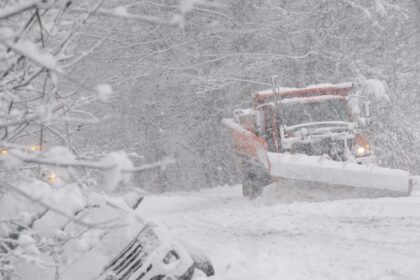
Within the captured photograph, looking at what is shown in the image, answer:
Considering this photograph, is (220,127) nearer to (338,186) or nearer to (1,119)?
(338,186)

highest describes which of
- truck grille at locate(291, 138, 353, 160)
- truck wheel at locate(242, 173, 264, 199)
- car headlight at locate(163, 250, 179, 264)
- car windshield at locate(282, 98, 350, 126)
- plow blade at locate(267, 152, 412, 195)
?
car windshield at locate(282, 98, 350, 126)

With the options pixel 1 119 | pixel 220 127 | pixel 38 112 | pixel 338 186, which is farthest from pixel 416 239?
pixel 220 127

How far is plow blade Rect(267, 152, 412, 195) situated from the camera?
1077 centimetres

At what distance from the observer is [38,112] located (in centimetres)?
251

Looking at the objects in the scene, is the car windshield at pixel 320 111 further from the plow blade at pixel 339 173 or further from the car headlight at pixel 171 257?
the car headlight at pixel 171 257

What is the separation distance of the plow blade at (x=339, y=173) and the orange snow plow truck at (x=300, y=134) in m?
0.02

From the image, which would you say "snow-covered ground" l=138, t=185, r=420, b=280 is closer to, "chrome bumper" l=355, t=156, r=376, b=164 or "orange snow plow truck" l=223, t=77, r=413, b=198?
"orange snow plow truck" l=223, t=77, r=413, b=198

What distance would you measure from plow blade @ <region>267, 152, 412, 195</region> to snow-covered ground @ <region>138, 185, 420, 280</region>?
29cm

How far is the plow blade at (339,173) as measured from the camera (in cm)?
1077

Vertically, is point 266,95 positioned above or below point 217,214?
above

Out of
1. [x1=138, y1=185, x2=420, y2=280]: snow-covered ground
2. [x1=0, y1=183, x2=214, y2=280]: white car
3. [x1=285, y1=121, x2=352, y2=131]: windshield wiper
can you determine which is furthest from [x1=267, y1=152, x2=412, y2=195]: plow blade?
[x1=0, y1=183, x2=214, y2=280]: white car

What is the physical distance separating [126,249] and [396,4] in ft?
52.3

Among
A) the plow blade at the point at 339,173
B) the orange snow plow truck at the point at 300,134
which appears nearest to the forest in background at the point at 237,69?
the orange snow plow truck at the point at 300,134

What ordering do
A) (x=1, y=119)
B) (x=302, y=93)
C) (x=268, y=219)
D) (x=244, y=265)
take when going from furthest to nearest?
(x=302, y=93) < (x=268, y=219) < (x=244, y=265) < (x=1, y=119)
